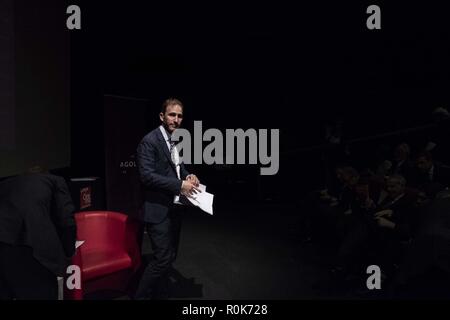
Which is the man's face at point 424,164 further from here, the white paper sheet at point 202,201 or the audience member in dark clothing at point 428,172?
the white paper sheet at point 202,201

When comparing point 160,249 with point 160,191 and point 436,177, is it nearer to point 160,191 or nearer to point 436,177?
point 160,191

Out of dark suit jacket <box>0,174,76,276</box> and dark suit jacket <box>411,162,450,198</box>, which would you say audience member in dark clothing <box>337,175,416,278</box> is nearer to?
dark suit jacket <box>411,162,450,198</box>

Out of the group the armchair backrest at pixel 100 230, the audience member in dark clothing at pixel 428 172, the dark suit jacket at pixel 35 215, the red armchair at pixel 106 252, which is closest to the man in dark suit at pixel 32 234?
the dark suit jacket at pixel 35 215

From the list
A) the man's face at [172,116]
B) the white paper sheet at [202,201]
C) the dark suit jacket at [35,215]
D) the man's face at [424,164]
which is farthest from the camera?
the man's face at [424,164]

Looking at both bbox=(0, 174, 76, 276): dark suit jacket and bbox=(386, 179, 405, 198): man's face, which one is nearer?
bbox=(0, 174, 76, 276): dark suit jacket

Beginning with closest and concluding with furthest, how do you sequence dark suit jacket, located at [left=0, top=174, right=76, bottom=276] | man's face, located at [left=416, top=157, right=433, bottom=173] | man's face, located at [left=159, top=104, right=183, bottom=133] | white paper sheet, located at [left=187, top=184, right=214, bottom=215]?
dark suit jacket, located at [left=0, top=174, right=76, bottom=276]
white paper sheet, located at [left=187, top=184, right=214, bottom=215]
man's face, located at [left=159, top=104, right=183, bottom=133]
man's face, located at [left=416, top=157, right=433, bottom=173]

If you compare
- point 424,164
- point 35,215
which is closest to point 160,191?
point 35,215

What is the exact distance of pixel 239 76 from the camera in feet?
27.8

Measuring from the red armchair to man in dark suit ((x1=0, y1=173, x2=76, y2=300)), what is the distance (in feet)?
1.11

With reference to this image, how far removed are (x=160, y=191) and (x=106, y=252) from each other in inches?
33.1

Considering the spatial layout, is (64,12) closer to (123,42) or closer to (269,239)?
(123,42)

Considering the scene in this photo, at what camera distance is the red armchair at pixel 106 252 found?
3.03m

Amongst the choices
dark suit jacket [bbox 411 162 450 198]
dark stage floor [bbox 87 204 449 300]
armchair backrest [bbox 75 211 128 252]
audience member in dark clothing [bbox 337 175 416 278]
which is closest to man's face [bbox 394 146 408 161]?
dark suit jacket [bbox 411 162 450 198]

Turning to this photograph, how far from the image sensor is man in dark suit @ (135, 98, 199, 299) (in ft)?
9.30
